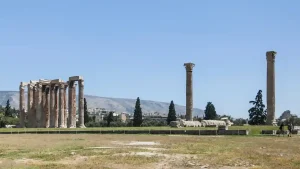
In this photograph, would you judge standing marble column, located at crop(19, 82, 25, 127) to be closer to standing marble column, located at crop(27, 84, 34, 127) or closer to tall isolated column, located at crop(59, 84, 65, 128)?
standing marble column, located at crop(27, 84, 34, 127)

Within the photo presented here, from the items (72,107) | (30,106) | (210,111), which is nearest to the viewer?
(72,107)

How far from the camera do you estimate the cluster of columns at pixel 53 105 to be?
74.4 m

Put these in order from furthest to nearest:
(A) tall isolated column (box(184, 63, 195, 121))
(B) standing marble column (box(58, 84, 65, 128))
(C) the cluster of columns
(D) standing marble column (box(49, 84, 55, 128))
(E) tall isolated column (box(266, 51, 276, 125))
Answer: (D) standing marble column (box(49, 84, 55, 128))
(C) the cluster of columns
(B) standing marble column (box(58, 84, 65, 128))
(A) tall isolated column (box(184, 63, 195, 121))
(E) tall isolated column (box(266, 51, 276, 125))

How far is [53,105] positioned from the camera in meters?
76.2

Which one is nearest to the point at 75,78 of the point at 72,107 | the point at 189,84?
the point at 72,107

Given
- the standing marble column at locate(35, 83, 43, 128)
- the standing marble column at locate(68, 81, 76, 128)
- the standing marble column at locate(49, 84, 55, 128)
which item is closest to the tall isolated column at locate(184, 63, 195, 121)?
the standing marble column at locate(68, 81, 76, 128)

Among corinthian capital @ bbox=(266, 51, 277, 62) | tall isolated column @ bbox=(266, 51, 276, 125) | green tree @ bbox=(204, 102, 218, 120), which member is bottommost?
green tree @ bbox=(204, 102, 218, 120)

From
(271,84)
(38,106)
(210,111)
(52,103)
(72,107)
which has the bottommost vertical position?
(210,111)

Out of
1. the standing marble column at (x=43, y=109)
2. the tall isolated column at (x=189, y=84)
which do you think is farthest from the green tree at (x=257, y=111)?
the standing marble column at (x=43, y=109)

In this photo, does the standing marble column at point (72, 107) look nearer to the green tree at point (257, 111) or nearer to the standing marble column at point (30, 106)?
the standing marble column at point (30, 106)

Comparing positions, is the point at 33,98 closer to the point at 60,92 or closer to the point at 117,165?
the point at 60,92

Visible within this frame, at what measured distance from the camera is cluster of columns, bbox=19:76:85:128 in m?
74.4

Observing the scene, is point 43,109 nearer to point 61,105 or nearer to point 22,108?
point 61,105

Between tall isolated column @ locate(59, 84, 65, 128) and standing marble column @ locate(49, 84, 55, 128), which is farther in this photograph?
standing marble column @ locate(49, 84, 55, 128)
